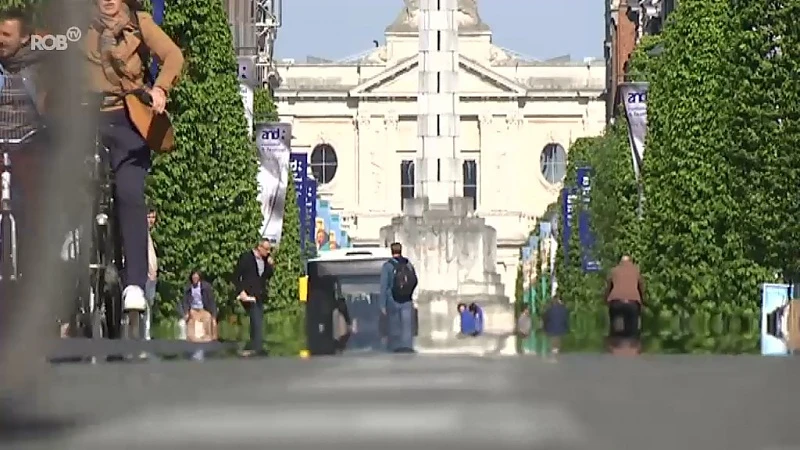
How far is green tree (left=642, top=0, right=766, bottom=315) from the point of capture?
44.2 m

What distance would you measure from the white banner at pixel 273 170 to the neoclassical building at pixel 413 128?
91795 millimetres

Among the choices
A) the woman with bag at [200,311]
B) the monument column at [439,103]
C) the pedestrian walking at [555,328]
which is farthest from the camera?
the monument column at [439,103]

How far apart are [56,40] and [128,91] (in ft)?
6.61

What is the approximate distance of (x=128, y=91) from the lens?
502 centimetres

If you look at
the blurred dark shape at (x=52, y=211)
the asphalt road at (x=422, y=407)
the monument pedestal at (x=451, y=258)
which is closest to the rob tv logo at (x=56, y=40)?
the blurred dark shape at (x=52, y=211)

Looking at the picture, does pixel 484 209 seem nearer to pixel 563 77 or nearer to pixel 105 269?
pixel 563 77

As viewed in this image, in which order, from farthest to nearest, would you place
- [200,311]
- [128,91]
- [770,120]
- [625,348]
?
[770,120] → [200,311] → [625,348] → [128,91]

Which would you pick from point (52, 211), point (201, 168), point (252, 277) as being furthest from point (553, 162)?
point (52, 211)

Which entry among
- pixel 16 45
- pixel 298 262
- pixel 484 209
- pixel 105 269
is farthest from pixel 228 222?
pixel 484 209

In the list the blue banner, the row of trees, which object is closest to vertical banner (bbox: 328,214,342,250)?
the blue banner

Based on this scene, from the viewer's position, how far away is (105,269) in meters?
6.61

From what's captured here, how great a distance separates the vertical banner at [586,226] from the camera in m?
78.5

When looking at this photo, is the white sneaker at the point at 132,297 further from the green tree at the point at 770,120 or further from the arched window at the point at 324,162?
the arched window at the point at 324,162

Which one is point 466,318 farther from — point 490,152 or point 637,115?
point 490,152
